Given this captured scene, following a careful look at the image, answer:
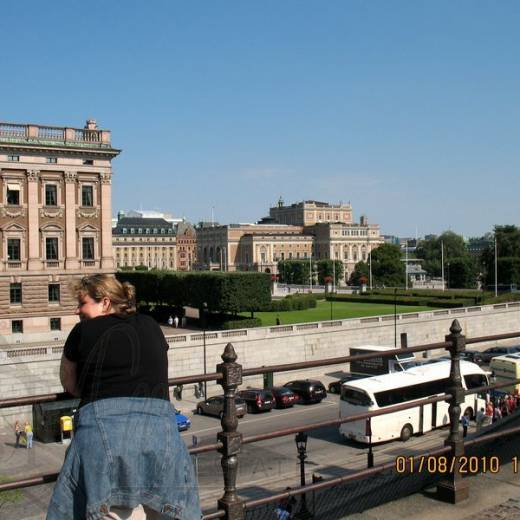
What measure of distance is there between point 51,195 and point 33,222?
2271 mm

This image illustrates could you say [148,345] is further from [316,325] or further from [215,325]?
[215,325]

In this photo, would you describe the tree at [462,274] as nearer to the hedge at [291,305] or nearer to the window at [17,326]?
the hedge at [291,305]

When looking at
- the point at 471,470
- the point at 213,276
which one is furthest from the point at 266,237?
the point at 471,470

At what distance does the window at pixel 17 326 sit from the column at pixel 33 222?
356 centimetres

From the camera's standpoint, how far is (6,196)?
142 ft

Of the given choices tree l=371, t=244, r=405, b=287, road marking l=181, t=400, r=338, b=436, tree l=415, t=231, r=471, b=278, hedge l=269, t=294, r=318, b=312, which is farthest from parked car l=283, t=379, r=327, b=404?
tree l=415, t=231, r=471, b=278

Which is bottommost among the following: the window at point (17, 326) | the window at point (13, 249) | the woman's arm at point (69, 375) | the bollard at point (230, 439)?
the window at point (17, 326)

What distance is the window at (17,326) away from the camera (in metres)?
42.7

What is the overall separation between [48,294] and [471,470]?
134ft

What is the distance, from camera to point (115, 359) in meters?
3.36

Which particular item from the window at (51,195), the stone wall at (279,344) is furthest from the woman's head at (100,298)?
the window at (51,195)
